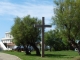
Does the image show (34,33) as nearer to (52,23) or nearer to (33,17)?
(33,17)

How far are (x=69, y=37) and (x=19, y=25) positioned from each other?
470 inches

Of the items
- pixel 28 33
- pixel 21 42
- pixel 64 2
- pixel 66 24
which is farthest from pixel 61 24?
pixel 21 42

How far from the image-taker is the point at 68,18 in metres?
33.2

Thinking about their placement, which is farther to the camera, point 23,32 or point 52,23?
point 23,32

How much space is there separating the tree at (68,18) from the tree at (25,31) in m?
9.34

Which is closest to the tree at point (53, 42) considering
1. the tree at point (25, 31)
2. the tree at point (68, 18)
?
the tree at point (25, 31)

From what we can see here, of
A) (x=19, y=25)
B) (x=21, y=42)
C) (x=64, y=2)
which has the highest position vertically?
(x=64, y=2)

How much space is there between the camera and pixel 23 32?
4291 centimetres

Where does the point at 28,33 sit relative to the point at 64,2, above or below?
below

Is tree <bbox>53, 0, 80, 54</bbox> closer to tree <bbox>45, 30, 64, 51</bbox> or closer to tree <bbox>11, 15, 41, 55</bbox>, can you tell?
tree <bbox>11, 15, 41, 55</bbox>

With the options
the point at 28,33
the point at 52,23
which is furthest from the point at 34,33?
the point at 52,23

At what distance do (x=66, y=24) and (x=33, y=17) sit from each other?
41.4ft

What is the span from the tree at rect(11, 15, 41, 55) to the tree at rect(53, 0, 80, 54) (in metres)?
9.34

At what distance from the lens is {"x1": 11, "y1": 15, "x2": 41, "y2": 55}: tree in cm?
4319
